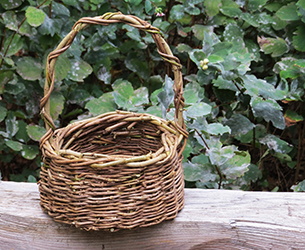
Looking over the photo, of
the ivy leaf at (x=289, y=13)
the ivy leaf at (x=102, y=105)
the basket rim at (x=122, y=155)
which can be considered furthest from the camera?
the ivy leaf at (x=289, y=13)

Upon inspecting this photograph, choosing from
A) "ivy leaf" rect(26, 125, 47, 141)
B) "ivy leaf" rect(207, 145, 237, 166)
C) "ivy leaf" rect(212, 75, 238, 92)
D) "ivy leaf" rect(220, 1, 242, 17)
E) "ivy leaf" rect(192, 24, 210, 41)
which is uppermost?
"ivy leaf" rect(220, 1, 242, 17)

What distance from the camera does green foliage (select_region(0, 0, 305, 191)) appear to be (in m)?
0.99

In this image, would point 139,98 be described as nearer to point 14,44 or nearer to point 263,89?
point 263,89

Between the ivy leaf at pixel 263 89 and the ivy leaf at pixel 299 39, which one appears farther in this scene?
the ivy leaf at pixel 299 39

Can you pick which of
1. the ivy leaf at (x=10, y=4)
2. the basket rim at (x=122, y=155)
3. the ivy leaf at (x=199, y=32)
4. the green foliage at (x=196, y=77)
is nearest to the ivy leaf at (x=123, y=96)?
the green foliage at (x=196, y=77)

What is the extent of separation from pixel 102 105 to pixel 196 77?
437 millimetres

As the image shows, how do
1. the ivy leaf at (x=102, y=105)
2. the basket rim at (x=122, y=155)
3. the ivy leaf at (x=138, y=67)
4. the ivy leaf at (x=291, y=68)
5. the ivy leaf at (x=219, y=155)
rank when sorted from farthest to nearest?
the ivy leaf at (x=138, y=67) → the ivy leaf at (x=291, y=68) → the ivy leaf at (x=102, y=105) → the ivy leaf at (x=219, y=155) → the basket rim at (x=122, y=155)

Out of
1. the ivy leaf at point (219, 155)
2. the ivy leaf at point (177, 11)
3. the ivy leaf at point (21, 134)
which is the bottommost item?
the ivy leaf at point (21, 134)

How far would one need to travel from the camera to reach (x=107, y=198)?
24.4 inches

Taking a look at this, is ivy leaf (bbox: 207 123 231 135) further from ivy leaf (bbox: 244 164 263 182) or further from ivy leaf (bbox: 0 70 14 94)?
ivy leaf (bbox: 0 70 14 94)

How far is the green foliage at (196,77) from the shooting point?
994 mm

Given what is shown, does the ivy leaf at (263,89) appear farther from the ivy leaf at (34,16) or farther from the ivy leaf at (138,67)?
the ivy leaf at (34,16)

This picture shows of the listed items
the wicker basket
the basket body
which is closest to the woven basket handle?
the wicker basket

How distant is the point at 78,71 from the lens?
3.92ft
